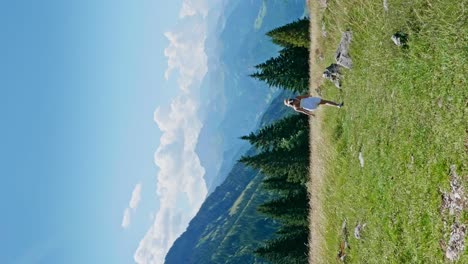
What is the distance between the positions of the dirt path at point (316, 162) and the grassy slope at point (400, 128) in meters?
2.28

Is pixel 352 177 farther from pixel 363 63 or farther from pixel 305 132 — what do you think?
pixel 305 132

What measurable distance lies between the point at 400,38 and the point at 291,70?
24.7 m

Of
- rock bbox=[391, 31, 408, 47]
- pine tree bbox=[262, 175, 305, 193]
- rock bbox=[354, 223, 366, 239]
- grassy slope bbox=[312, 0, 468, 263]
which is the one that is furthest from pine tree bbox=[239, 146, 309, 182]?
rock bbox=[391, 31, 408, 47]

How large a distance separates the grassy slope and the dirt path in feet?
7.49

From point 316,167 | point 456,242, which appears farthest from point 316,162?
point 456,242

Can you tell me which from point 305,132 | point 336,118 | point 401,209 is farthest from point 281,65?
point 401,209

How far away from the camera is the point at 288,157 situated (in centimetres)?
3994

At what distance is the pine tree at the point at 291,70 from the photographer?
40500 millimetres

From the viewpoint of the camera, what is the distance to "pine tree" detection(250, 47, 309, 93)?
4050 centimetres

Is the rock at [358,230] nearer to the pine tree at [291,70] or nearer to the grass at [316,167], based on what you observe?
the grass at [316,167]

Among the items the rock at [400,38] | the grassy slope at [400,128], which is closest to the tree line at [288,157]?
the grassy slope at [400,128]

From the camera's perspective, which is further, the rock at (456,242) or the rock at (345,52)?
the rock at (345,52)

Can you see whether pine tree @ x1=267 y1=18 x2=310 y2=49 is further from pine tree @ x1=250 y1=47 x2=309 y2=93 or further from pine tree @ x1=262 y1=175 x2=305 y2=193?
pine tree @ x1=262 y1=175 x2=305 y2=193

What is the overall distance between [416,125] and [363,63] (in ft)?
22.8
